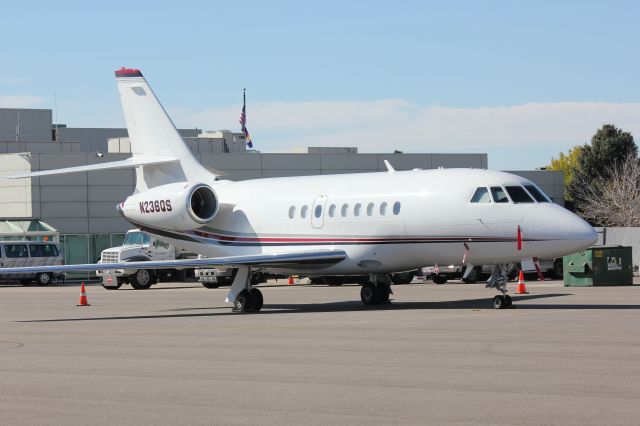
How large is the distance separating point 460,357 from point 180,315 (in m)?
11.6

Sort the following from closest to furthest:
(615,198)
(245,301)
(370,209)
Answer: (370,209)
(245,301)
(615,198)

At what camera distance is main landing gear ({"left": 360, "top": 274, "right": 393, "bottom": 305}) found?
26094 millimetres

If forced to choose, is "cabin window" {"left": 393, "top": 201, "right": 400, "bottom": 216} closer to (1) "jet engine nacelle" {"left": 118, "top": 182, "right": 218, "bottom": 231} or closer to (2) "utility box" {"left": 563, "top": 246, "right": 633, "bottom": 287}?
(1) "jet engine nacelle" {"left": 118, "top": 182, "right": 218, "bottom": 231}

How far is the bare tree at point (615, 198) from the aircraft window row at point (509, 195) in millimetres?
51706

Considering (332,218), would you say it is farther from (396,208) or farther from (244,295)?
(244,295)

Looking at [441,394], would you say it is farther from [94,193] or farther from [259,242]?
[94,193]

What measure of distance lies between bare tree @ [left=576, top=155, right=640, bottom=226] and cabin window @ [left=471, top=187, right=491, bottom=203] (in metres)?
51.8

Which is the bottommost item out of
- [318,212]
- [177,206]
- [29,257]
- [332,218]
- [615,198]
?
[29,257]

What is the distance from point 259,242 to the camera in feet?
88.9

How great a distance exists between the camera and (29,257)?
2024 inches

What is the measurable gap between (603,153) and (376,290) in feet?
218

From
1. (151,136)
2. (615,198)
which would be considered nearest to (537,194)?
(151,136)

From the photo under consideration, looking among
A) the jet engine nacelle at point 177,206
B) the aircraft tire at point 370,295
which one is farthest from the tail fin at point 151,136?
the aircraft tire at point 370,295

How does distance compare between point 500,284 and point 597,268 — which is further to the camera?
point 597,268
